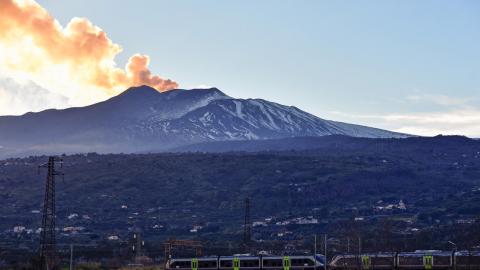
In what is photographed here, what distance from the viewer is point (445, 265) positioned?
110500mm

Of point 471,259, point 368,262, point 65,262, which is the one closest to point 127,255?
point 65,262

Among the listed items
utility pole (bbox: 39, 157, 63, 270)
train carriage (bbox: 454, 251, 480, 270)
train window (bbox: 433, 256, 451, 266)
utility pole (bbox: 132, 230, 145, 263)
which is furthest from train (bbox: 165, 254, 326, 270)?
utility pole (bbox: 132, 230, 145, 263)

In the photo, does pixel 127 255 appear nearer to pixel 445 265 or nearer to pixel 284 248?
pixel 284 248

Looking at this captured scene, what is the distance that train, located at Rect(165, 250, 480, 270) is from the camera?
109213 millimetres

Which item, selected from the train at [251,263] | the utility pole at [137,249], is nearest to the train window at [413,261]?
the train at [251,263]

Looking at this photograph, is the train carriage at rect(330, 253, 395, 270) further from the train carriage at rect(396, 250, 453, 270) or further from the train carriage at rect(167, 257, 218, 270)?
the train carriage at rect(167, 257, 218, 270)

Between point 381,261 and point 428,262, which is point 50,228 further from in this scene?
point 428,262

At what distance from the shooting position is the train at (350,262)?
109213 mm

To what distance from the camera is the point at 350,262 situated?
121688 millimetres

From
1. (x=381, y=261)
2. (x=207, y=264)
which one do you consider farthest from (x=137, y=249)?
(x=381, y=261)

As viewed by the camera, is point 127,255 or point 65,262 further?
point 127,255

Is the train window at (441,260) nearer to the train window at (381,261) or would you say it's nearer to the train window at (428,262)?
the train window at (428,262)

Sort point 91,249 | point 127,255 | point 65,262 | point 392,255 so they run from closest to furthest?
1. point 392,255
2. point 65,262
3. point 127,255
4. point 91,249

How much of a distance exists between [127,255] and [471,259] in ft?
259
